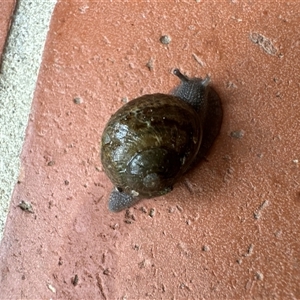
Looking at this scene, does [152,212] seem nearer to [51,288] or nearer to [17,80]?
[51,288]

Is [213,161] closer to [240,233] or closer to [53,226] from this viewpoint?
[240,233]

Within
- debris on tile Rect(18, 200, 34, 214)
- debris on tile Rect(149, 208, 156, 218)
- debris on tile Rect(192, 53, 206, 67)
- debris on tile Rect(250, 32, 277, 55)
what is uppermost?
debris on tile Rect(250, 32, 277, 55)

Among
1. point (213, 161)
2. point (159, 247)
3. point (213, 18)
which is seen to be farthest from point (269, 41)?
point (159, 247)

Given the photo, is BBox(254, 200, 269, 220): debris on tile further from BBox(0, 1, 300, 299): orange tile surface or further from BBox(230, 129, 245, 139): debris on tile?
BBox(230, 129, 245, 139): debris on tile

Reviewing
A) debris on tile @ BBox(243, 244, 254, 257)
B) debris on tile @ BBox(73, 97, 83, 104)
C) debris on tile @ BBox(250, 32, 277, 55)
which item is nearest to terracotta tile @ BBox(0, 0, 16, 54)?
debris on tile @ BBox(73, 97, 83, 104)

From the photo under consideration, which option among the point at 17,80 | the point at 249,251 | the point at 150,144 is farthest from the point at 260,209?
the point at 17,80

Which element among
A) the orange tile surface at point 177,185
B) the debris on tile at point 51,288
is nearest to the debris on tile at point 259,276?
the orange tile surface at point 177,185
